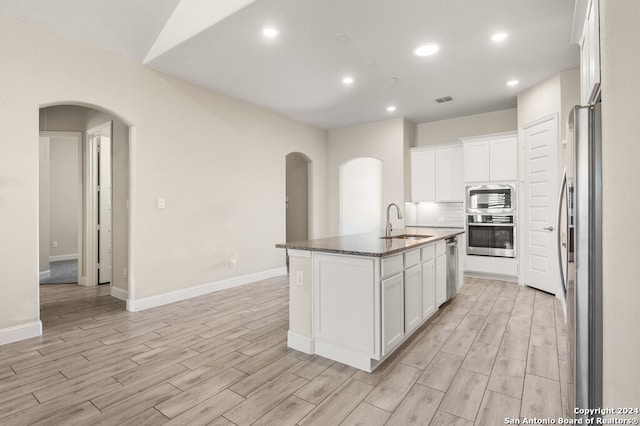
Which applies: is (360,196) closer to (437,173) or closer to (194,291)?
(437,173)

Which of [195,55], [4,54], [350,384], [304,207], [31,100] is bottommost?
[350,384]

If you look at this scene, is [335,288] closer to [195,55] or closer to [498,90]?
[195,55]

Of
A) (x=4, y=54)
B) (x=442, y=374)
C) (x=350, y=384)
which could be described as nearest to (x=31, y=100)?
(x=4, y=54)

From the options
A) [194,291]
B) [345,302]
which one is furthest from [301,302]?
[194,291]

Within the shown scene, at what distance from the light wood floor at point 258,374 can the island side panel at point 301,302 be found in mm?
109

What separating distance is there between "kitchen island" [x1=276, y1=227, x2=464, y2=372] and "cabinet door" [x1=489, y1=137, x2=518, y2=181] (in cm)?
301

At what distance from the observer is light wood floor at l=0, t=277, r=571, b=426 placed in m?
1.79

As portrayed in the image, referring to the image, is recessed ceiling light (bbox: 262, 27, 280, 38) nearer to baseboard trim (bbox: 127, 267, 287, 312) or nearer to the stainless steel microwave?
baseboard trim (bbox: 127, 267, 287, 312)

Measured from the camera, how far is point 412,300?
274cm

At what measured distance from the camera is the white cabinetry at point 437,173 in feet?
18.7

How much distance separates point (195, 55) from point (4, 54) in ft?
5.29

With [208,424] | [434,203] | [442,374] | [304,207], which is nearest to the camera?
[208,424]

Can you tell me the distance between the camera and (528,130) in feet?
15.3

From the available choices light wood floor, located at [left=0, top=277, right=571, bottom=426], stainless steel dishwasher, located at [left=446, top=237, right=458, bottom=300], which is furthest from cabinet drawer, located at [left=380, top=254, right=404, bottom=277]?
stainless steel dishwasher, located at [left=446, top=237, right=458, bottom=300]
